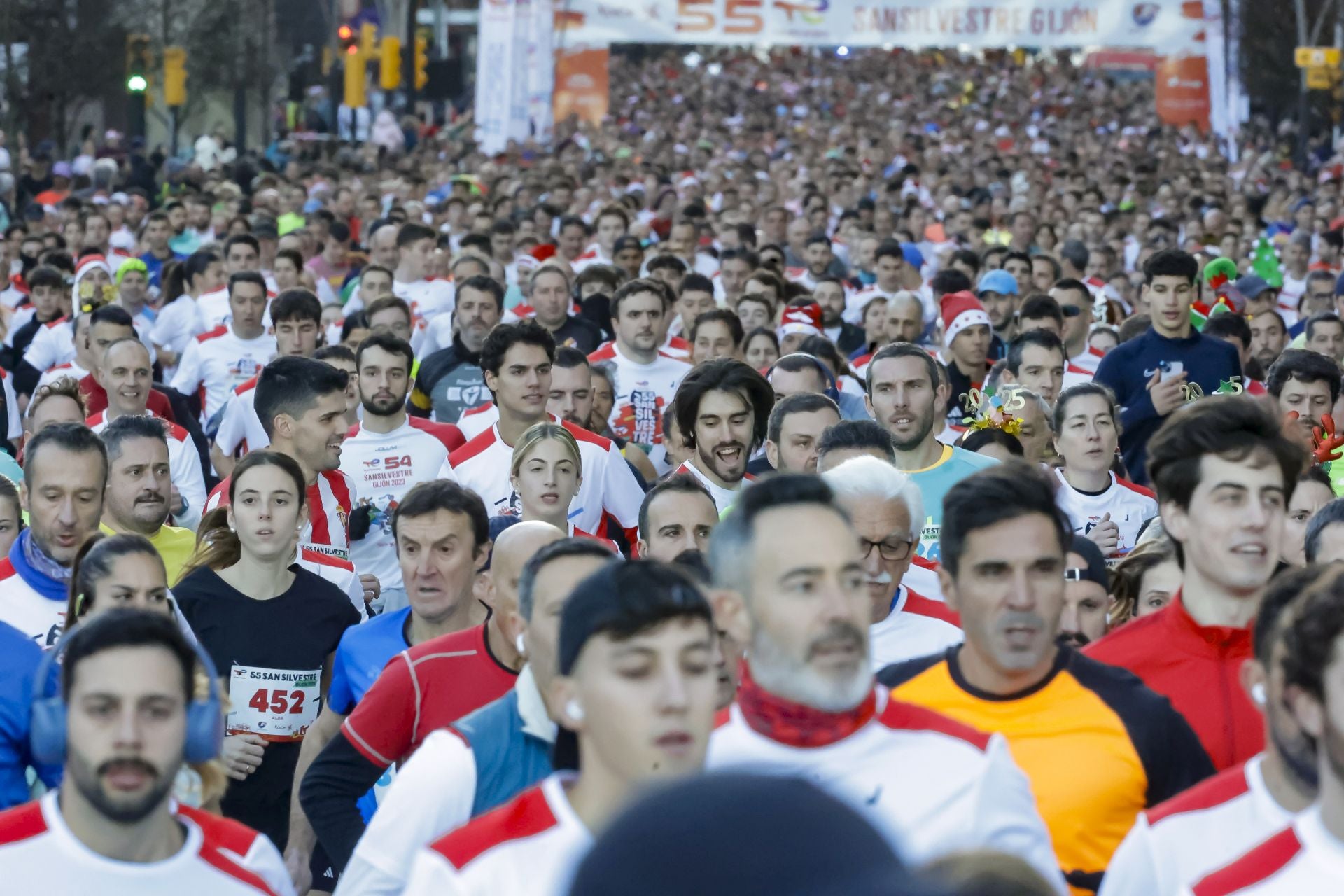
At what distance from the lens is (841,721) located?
340cm

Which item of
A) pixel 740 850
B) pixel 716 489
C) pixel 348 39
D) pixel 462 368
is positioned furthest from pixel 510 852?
pixel 348 39

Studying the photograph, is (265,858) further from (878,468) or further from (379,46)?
(379,46)

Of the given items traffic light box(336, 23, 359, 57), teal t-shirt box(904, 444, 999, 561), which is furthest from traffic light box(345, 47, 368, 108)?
teal t-shirt box(904, 444, 999, 561)

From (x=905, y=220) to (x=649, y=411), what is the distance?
37.7 ft

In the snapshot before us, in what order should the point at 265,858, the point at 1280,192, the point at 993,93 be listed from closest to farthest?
1. the point at 265,858
2. the point at 1280,192
3. the point at 993,93

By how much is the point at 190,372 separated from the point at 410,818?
867 cm

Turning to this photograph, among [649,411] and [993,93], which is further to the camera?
[993,93]

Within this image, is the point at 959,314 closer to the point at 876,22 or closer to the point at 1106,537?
the point at 1106,537

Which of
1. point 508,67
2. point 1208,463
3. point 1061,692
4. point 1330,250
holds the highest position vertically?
point 508,67

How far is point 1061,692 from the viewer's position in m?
3.96

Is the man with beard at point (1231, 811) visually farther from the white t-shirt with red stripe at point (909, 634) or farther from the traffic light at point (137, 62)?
the traffic light at point (137, 62)

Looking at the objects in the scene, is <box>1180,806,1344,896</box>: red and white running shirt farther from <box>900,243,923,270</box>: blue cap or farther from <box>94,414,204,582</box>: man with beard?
<box>900,243,923,270</box>: blue cap

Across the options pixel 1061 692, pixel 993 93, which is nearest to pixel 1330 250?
pixel 1061 692

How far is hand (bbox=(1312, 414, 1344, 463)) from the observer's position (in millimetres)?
8195
